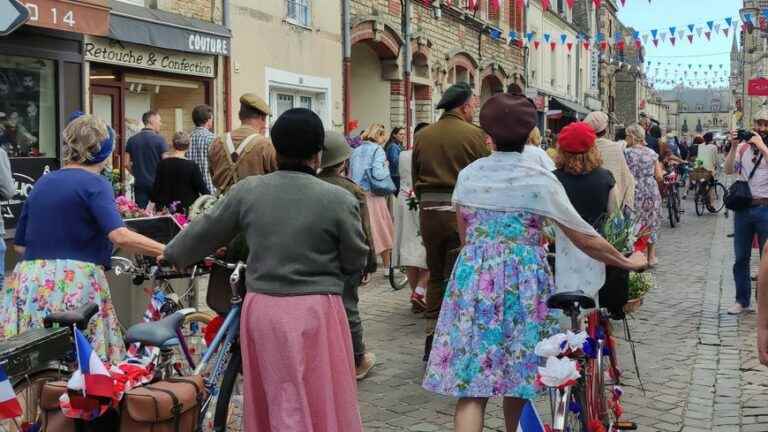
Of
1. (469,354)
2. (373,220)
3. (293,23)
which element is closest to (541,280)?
(469,354)

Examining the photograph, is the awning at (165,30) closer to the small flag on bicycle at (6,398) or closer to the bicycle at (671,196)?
the bicycle at (671,196)

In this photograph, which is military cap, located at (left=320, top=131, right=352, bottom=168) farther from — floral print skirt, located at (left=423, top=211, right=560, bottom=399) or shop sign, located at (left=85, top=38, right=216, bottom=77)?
shop sign, located at (left=85, top=38, right=216, bottom=77)

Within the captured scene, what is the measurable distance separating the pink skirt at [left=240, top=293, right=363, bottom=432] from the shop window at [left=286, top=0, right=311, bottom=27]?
547 inches

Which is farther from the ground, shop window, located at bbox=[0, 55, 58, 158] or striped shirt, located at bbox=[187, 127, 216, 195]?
shop window, located at bbox=[0, 55, 58, 158]

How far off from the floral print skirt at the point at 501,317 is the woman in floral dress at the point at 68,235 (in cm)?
153

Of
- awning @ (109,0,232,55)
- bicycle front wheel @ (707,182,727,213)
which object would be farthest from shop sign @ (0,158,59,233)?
bicycle front wheel @ (707,182,727,213)

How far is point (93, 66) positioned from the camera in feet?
41.0

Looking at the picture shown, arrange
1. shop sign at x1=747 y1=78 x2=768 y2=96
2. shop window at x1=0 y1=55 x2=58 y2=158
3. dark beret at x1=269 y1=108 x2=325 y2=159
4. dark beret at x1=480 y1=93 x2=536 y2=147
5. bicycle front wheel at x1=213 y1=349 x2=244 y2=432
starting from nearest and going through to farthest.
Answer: dark beret at x1=269 y1=108 x2=325 y2=159
bicycle front wheel at x1=213 y1=349 x2=244 y2=432
dark beret at x1=480 y1=93 x2=536 y2=147
shop window at x1=0 y1=55 x2=58 y2=158
shop sign at x1=747 y1=78 x2=768 y2=96

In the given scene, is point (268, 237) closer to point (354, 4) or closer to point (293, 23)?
point (293, 23)

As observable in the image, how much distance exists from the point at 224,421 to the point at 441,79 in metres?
21.7

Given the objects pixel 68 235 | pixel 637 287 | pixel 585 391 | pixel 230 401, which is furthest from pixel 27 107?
pixel 585 391

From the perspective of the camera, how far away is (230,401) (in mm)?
4199

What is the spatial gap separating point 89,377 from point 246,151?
12.2 feet

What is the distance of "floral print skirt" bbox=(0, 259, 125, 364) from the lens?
445cm
